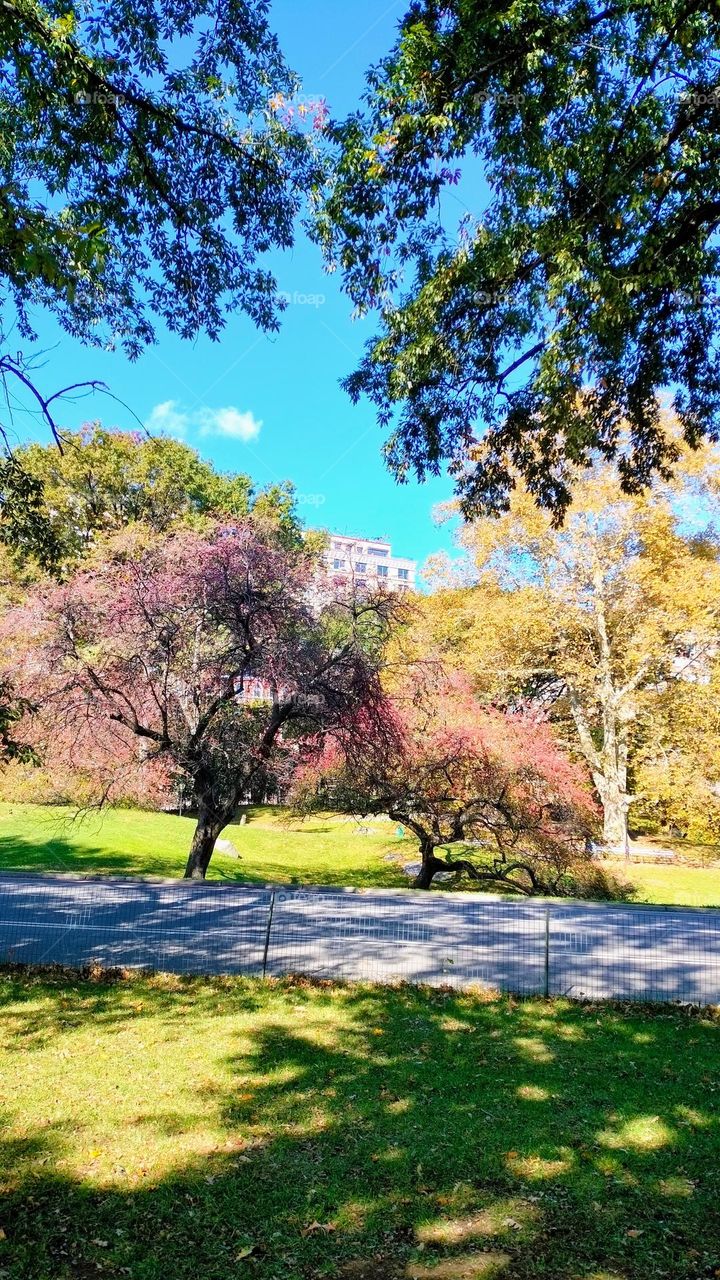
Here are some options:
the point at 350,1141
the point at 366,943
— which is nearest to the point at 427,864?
the point at 366,943

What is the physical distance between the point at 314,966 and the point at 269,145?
7.66m

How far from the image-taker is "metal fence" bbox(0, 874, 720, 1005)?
7.11 m

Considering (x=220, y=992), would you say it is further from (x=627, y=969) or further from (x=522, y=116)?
(x=522, y=116)

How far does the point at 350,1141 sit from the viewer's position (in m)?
4.05

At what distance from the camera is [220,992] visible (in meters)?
Answer: 6.75

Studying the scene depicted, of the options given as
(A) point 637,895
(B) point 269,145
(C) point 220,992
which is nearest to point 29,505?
(B) point 269,145

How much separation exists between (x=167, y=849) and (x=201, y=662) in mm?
8583

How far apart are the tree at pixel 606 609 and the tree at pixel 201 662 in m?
11.3

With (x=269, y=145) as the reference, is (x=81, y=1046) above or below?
below

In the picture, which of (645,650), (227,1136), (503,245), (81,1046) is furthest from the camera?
(645,650)
